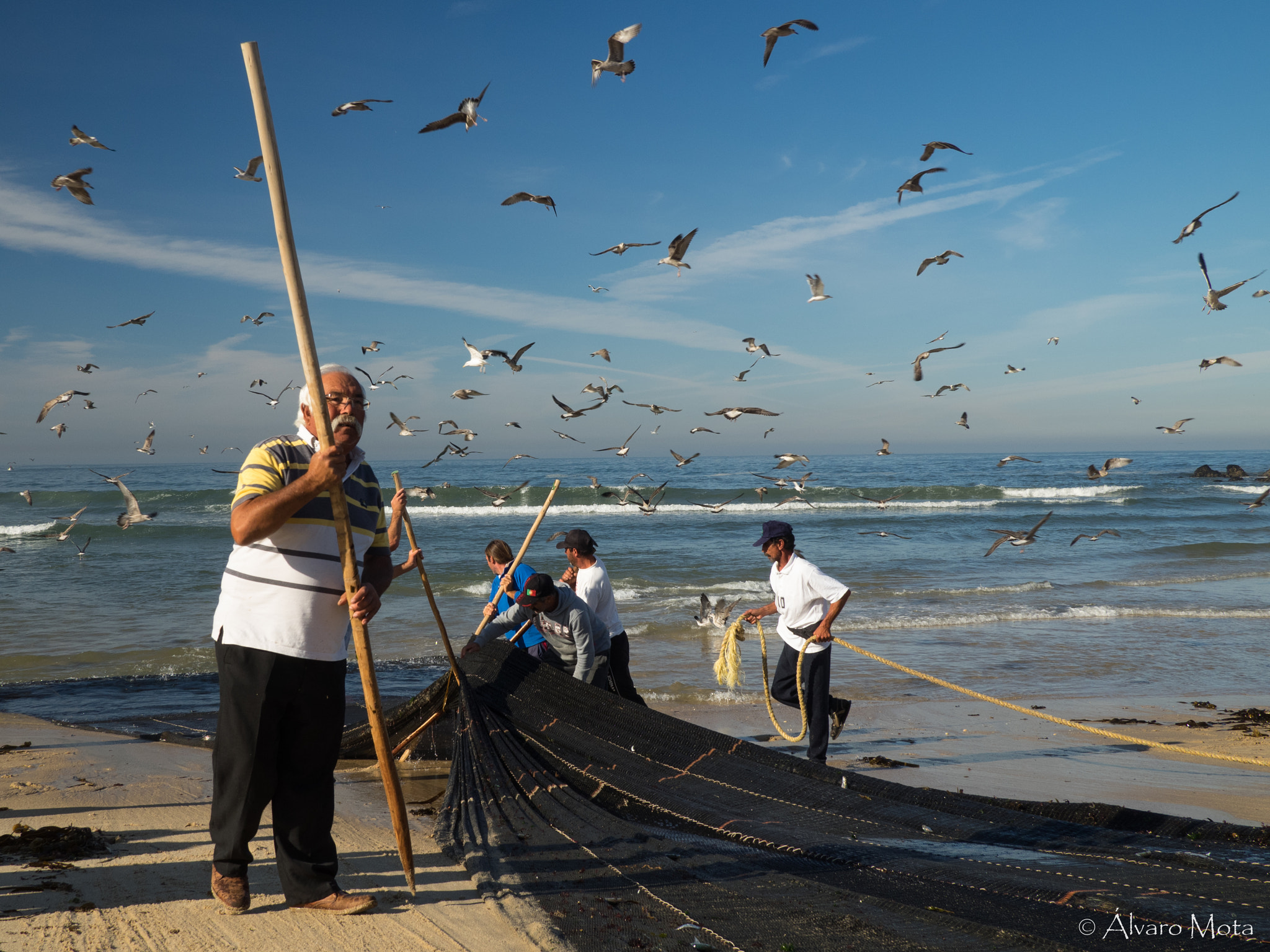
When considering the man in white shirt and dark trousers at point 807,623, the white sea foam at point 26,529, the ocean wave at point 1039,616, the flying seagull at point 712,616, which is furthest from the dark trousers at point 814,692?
the white sea foam at point 26,529

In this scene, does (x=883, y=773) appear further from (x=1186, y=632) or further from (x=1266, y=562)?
(x=1266, y=562)

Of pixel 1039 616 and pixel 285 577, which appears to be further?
pixel 1039 616

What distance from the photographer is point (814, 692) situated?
19.5 ft

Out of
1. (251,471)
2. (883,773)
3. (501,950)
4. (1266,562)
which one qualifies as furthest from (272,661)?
(1266,562)

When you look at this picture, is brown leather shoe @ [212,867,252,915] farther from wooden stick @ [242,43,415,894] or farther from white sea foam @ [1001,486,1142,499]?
white sea foam @ [1001,486,1142,499]

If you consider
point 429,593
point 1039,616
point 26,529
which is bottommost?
point 1039,616

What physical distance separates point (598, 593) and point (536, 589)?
0.76 metres

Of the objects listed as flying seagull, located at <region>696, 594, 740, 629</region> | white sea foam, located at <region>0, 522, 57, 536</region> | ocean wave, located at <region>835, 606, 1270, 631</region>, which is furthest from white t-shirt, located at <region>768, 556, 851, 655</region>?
white sea foam, located at <region>0, 522, 57, 536</region>

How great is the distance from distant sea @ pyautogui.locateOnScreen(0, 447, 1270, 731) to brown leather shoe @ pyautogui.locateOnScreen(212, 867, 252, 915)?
499 cm

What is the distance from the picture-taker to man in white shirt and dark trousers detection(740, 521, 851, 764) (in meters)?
5.86

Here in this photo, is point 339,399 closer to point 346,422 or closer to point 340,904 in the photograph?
point 346,422

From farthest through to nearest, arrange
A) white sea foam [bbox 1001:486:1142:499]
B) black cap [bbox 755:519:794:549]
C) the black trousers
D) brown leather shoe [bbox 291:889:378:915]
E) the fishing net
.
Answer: white sea foam [bbox 1001:486:1142:499] → black cap [bbox 755:519:794:549] → brown leather shoe [bbox 291:889:378:915] → the black trousers → the fishing net

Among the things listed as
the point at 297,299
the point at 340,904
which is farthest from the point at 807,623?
the point at 297,299

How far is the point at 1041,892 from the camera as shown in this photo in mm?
2877
